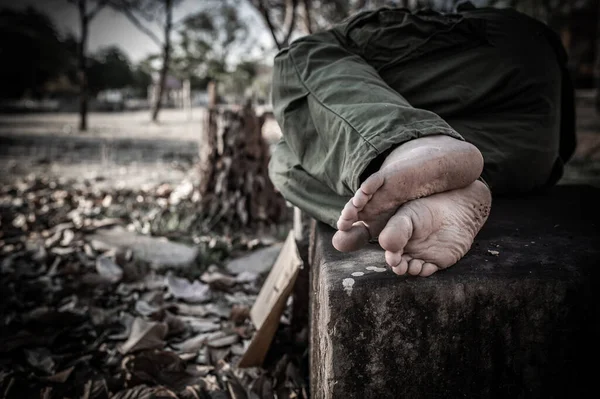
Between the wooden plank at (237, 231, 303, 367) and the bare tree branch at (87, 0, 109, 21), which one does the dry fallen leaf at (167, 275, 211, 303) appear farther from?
the bare tree branch at (87, 0, 109, 21)

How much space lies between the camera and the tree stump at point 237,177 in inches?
113

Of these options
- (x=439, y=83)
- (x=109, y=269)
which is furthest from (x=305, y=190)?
(x=109, y=269)

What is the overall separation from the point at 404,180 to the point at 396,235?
0.11 meters

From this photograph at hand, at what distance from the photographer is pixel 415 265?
826 millimetres

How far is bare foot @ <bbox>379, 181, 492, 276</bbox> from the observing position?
805 mm

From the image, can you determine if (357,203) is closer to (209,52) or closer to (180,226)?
(180,226)

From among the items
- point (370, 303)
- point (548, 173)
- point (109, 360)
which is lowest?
point (109, 360)

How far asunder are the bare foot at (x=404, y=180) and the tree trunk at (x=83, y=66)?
Result: 410 inches

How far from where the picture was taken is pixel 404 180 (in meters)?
0.83

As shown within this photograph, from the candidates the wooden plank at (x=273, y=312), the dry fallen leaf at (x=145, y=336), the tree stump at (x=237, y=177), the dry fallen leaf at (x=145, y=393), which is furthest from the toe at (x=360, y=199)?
the tree stump at (x=237, y=177)

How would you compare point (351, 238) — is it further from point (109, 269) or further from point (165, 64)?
point (165, 64)

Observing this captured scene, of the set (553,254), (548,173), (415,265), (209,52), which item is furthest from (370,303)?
(209,52)

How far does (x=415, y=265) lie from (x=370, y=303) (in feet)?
0.36

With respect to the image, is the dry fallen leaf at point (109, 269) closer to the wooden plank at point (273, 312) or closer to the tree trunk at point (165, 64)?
the wooden plank at point (273, 312)
